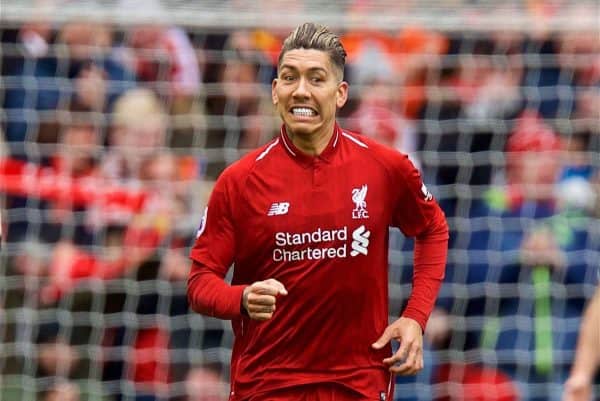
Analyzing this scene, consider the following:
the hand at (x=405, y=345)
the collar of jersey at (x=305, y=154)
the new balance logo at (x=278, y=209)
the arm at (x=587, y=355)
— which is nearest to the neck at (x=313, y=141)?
the collar of jersey at (x=305, y=154)

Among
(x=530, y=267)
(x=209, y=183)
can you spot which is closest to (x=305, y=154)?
(x=209, y=183)

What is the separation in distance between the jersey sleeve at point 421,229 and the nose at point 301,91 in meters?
0.43

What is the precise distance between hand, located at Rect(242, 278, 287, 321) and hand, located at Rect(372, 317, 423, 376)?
1.75 ft

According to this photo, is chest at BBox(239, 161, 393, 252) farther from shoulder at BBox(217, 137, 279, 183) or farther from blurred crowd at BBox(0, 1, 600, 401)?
blurred crowd at BBox(0, 1, 600, 401)

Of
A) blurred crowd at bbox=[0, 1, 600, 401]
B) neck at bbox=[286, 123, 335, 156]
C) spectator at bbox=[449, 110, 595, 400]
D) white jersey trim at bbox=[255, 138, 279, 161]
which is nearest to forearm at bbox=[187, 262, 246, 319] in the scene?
white jersey trim at bbox=[255, 138, 279, 161]

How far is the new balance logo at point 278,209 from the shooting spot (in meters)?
5.03

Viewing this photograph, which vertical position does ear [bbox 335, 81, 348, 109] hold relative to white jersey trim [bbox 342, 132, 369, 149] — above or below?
above

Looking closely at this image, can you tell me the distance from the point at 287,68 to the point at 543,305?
348cm

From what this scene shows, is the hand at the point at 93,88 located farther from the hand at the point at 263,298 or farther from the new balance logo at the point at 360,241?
the hand at the point at 263,298

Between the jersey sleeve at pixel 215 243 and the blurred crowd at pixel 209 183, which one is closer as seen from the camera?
the jersey sleeve at pixel 215 243

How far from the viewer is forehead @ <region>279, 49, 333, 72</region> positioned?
16.5 feet

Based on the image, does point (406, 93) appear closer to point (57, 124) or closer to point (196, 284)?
point (57, 124)

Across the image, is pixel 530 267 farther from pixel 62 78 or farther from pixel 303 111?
pixel 303 111

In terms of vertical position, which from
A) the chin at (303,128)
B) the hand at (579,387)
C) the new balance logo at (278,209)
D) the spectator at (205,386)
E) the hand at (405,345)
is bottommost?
the spectator at (205,386)
